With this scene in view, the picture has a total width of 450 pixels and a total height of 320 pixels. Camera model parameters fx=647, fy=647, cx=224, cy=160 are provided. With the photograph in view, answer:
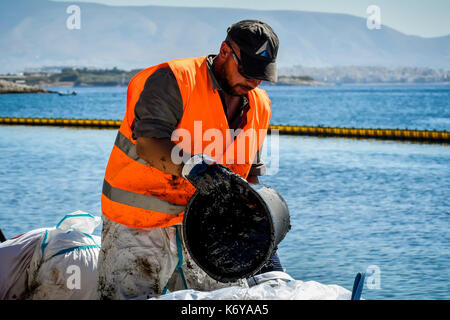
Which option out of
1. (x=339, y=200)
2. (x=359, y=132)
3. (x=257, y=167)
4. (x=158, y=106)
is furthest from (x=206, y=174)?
(x=359, y=132)

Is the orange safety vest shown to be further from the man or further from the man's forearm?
the man's forearm

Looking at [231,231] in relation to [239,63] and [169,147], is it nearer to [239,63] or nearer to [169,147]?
[169,147]

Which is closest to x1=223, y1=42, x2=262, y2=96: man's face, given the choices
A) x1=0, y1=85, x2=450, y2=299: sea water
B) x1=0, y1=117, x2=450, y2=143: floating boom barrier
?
x1=0, y1=85, x2=450, y2=299: sea water

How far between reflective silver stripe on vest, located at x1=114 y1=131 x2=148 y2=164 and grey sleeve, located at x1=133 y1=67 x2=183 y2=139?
0.11 metres

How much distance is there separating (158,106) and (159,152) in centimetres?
16

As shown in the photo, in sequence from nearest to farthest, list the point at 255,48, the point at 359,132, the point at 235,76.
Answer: the point at 255,48
the point at 235,76
the point at 359,132

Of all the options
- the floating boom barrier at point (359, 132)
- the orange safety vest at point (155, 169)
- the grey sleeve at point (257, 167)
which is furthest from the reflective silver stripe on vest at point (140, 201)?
the floating boom barrier at point (359, 132)

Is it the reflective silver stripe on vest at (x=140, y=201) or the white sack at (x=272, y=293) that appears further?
the reflective silver stripe on vest at (x=140, y=201)

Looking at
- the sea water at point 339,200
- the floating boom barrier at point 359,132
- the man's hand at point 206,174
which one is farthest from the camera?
the floating boom barrier at point 359,132

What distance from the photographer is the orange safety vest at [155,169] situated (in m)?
2.32

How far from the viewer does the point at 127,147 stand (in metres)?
2.37

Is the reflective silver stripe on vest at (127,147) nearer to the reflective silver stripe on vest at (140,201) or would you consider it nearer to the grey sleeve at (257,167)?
the reflective silver stripe on vest at (140,201)

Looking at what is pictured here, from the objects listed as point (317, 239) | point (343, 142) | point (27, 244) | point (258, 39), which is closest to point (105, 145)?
point (343, 142)

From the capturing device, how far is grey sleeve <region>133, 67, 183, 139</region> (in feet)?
7.10
